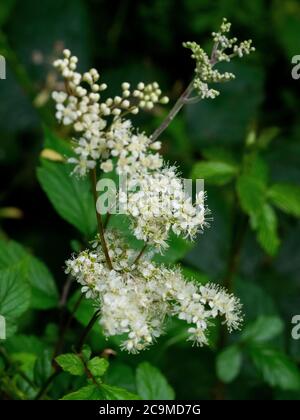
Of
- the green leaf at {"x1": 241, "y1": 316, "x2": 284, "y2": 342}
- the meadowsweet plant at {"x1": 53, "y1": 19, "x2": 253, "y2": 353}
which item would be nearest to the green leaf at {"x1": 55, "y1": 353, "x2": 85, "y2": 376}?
the meadowsweet plant at {"x1": 53, "y1": 19, "x2": 253, "y2": 353}

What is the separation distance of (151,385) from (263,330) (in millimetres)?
744

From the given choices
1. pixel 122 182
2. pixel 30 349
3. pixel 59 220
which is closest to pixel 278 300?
pixel 59 220

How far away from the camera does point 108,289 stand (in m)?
1.36

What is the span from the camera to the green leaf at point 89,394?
57.0 inches

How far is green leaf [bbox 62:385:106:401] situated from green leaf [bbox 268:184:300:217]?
1.17 meters

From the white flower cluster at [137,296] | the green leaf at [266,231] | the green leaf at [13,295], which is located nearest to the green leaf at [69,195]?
the green leaf at [13,295]

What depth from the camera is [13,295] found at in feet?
5.72

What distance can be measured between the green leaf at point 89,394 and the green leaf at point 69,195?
2.05 ft

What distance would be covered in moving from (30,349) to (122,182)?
940 millimetres

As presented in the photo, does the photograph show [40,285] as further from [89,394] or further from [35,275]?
[89,394]

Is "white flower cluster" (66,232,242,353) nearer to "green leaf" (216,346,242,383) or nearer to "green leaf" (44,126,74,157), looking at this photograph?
"green leaf" (44,126,74,157)

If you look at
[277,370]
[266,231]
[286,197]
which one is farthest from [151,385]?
[286,197]

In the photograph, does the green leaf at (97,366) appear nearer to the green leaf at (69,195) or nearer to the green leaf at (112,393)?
the green leaf at (112,393)
